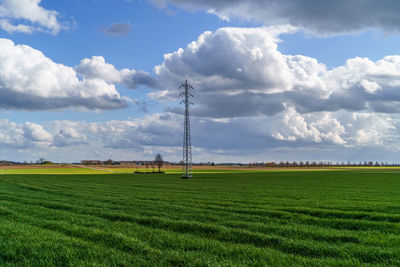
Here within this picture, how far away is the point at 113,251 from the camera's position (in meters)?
7.87

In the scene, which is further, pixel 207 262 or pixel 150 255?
pixel 150 255

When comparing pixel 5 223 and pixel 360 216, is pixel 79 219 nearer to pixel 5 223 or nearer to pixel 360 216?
pixel 5 223

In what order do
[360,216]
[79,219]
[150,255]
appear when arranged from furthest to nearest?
1. [360,216]
2. [79,219]
3. [150,255]

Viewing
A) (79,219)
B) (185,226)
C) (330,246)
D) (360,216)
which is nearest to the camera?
(330,246)

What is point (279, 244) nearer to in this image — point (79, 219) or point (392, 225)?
point (392, 225)

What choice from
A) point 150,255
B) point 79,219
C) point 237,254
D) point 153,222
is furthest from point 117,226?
point 237,254

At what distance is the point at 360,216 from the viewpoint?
14.6m

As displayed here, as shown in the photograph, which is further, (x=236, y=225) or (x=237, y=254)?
(x=236, y=225)

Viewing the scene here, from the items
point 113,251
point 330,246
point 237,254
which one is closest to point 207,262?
point 237,254

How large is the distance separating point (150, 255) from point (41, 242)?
3.81m

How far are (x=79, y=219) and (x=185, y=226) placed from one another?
211 inches

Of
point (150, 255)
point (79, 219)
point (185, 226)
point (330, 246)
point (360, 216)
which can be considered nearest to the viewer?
point (150, 255)

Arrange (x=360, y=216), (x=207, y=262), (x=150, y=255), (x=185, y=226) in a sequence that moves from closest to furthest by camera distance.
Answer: (x=207, y=262) < (x=150, y=255) < (x=185, y=226) < (x=360, y=216)

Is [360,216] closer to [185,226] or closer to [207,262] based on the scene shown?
[185,226]
